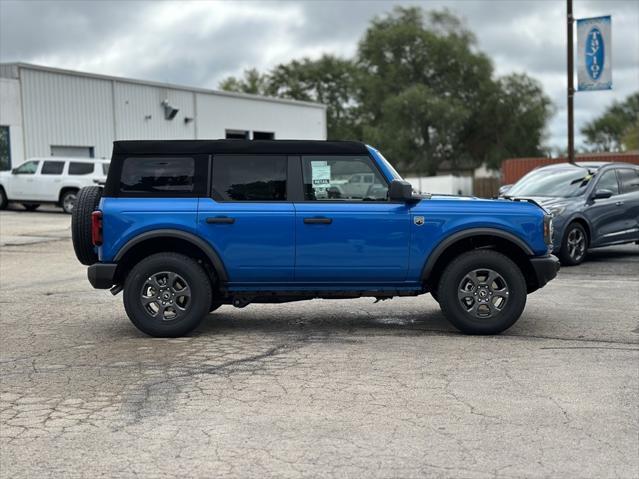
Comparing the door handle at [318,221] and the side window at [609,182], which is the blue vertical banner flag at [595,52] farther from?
the door handle at [318,221]

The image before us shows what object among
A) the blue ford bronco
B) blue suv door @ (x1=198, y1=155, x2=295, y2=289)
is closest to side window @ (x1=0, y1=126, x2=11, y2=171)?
the blue ford bronco

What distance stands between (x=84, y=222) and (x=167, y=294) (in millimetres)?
1076

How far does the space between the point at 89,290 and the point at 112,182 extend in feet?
12.2

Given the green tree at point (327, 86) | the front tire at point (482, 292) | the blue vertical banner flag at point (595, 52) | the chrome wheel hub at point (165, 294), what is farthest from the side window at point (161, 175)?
the green tree at point (327, 86)

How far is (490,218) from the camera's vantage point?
7.81m

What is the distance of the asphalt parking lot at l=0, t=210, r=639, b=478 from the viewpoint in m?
4.59

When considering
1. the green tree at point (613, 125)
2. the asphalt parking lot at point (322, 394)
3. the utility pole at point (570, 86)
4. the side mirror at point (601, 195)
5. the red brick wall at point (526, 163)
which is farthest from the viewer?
the green tree at point (613, 125)

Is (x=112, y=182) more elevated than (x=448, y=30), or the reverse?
(x=448, y=30)

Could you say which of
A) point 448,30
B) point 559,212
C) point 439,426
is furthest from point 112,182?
point 448,30

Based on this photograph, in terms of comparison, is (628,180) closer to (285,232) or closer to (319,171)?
(319,171)

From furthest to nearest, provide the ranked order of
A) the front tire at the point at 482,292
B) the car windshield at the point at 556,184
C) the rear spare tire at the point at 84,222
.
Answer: the car windshield at the point at 556,184, the rear spare tire at the point at 84,222, the front tire at the point at 482,292

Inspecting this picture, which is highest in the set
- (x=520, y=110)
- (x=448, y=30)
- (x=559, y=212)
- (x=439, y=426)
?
(x=448, y=30)

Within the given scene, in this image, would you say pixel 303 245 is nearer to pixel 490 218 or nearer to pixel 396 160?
pixel 490 218

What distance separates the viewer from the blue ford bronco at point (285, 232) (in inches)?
305
